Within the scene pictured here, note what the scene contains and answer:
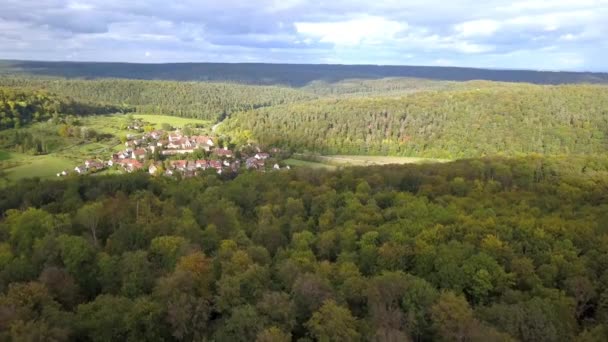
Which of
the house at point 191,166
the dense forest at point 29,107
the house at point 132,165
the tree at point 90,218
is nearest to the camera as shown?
the tree at point 90,218

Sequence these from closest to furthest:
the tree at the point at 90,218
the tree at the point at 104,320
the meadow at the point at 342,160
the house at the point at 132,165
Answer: the tree at the point at 104,320 → the tree at the point at 90,218 → the house at the point at 132,165 → the meadow at the point at 342,160

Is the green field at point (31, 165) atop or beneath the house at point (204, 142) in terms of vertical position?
beneath

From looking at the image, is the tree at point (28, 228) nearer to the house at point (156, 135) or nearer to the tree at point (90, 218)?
the tree at point (90, 218)

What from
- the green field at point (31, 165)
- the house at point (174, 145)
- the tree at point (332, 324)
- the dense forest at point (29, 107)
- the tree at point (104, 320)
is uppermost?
the dense forest at point (29, 107)

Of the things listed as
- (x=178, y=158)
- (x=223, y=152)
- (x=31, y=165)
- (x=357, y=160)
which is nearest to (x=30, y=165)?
(x=31, y=165)

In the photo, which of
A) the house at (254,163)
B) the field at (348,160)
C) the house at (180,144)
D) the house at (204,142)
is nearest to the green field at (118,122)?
the house at (180,144)

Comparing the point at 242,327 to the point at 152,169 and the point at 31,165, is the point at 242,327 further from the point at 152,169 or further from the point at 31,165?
the point at 31,165

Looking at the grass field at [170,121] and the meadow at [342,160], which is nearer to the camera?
the meadow at [342,160]
